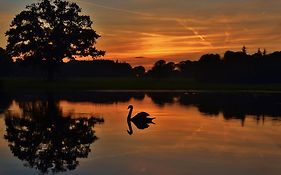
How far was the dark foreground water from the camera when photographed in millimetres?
15453

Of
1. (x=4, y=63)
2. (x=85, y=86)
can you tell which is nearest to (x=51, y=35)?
(x=85, y=86)

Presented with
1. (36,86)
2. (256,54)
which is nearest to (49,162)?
(36,86)

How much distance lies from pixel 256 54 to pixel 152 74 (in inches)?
2148

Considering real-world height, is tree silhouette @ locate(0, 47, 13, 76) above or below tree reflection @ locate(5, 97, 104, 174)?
above

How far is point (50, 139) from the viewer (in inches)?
835

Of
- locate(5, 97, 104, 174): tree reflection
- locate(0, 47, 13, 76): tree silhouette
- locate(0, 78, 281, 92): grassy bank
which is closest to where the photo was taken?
locate(5, 97, 104, 174): tree reflection

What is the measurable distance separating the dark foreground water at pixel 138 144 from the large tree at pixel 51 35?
5544 cm

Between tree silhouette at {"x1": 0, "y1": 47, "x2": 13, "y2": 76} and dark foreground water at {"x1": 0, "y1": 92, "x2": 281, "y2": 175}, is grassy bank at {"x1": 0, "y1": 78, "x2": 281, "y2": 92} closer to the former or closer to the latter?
tree silhouette at {"x1": 0, "y1": 47, "x2": 13, "y2": 76}

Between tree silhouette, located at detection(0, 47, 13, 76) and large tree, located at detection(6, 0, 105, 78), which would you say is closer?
large tree, located at detection(6, 0, 105, 78)

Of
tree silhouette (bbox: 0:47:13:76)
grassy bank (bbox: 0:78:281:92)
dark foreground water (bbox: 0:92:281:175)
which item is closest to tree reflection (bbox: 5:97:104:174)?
dark foreground water (bbox: 0:92:281:175)

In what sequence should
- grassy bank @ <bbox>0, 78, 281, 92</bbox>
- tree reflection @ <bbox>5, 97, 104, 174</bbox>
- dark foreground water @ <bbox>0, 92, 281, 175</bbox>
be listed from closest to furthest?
dark foreground water @ <bbox>0, 92, 281, 175</bbox> → tree reflection @ <bbox>5, 97, 104, 174</bbox> → grassy bank @ <bbox>0, 78, 281, 92</bbox>

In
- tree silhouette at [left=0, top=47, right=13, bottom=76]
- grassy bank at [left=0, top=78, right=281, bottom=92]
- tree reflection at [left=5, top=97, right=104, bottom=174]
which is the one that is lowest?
tree reflection at [left=5, top=97, right=104, bottom=174]

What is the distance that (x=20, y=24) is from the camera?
88062 millimetres

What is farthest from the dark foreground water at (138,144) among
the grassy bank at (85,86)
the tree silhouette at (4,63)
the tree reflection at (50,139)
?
the tree silhouette at (4,63)
